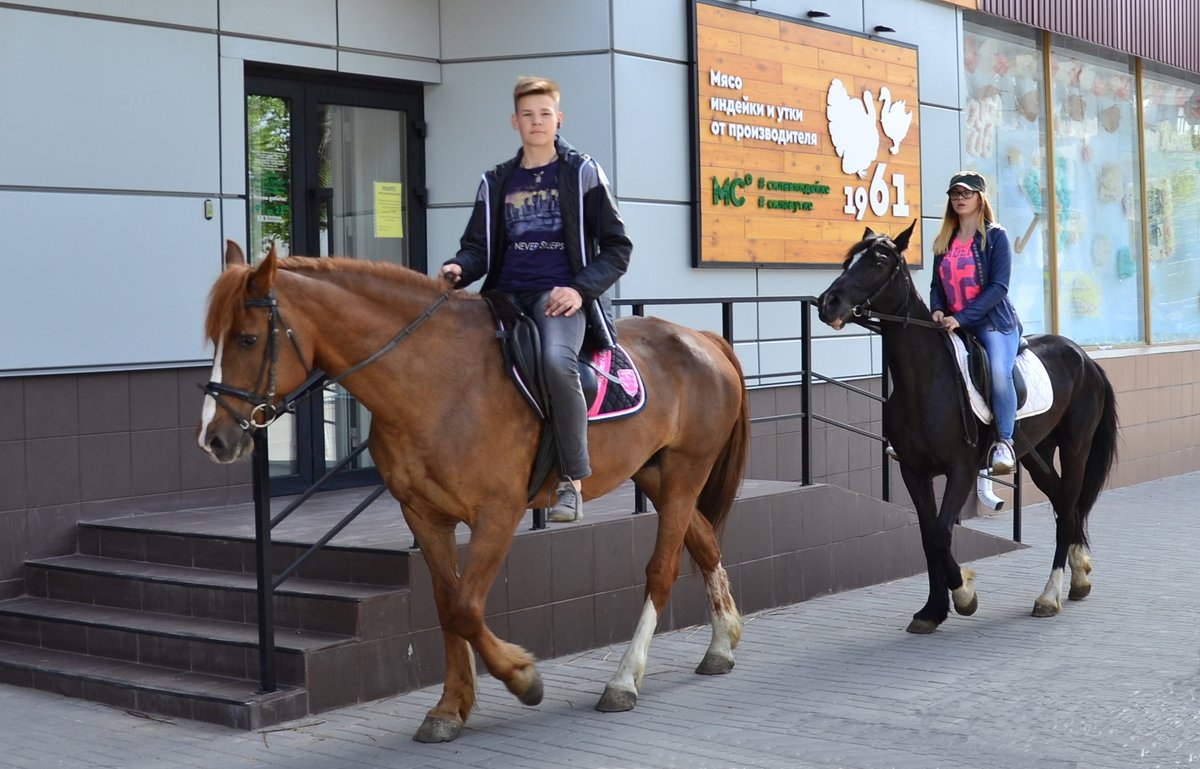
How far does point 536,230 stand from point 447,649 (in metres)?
1.88

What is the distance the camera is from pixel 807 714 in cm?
627

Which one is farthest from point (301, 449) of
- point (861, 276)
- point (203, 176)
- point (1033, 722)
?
point (1033, 722)

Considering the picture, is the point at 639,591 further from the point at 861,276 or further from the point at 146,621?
the point at 146,621

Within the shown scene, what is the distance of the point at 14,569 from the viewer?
304 inches

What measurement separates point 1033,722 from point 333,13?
6649 millimetres

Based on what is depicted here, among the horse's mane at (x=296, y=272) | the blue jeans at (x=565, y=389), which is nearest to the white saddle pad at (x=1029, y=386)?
the blue jeans at (x=565, y=389)

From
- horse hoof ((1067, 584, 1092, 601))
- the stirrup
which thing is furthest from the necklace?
horse hoof ((1067, 584, 1092, 601))

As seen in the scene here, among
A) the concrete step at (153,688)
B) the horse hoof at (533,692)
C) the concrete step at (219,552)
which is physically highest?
the concrete step at (219,552)

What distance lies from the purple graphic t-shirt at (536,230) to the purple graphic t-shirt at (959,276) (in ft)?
10.6

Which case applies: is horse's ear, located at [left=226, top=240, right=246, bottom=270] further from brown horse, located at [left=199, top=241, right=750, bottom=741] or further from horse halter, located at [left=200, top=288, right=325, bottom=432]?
horse halter, located at [left=200, top=288, right=325, bottom=432]

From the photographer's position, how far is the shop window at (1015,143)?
48.0 feet

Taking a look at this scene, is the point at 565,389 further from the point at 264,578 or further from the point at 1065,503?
the point at 1065,503

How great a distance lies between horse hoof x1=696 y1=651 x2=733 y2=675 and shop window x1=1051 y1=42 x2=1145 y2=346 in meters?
10.1

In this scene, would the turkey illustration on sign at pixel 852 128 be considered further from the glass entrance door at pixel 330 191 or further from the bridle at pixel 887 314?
the bridle at pixel 887 314
